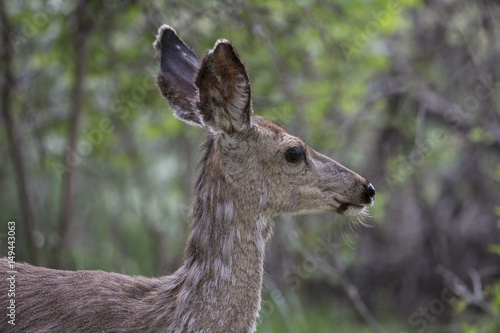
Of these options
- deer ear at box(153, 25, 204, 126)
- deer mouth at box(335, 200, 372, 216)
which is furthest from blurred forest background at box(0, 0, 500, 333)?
deer mouth at box(335, 200, 372, 216)

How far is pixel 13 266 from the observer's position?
14.0 ft

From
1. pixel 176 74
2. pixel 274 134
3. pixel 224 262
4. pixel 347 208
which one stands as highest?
pixel 176 74

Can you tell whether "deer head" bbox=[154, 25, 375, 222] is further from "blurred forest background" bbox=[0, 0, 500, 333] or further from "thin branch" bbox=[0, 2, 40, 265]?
"thin branch" bbox=[0, 2, 40, 265]

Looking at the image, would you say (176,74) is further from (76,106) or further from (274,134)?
(76,106)

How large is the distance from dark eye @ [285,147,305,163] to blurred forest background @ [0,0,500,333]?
2.39 m

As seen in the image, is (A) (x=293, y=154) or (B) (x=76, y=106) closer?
(A) (x=293, y=154)

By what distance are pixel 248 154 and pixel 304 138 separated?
2776mm

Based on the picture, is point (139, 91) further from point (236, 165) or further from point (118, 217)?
point (236, 165)

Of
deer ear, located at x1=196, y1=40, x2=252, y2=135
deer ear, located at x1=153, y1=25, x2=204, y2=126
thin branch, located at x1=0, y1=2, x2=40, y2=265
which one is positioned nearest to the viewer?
deer ear, located at x1=196, y1=40, x2=252, y2=135

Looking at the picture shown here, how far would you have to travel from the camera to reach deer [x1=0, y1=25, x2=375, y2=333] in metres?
4.00

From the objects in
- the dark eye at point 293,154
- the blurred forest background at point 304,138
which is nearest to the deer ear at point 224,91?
the dark eye at point 293,154

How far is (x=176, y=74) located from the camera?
458 cm

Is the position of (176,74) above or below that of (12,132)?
below

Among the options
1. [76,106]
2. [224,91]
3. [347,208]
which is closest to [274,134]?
A: [224,91]
